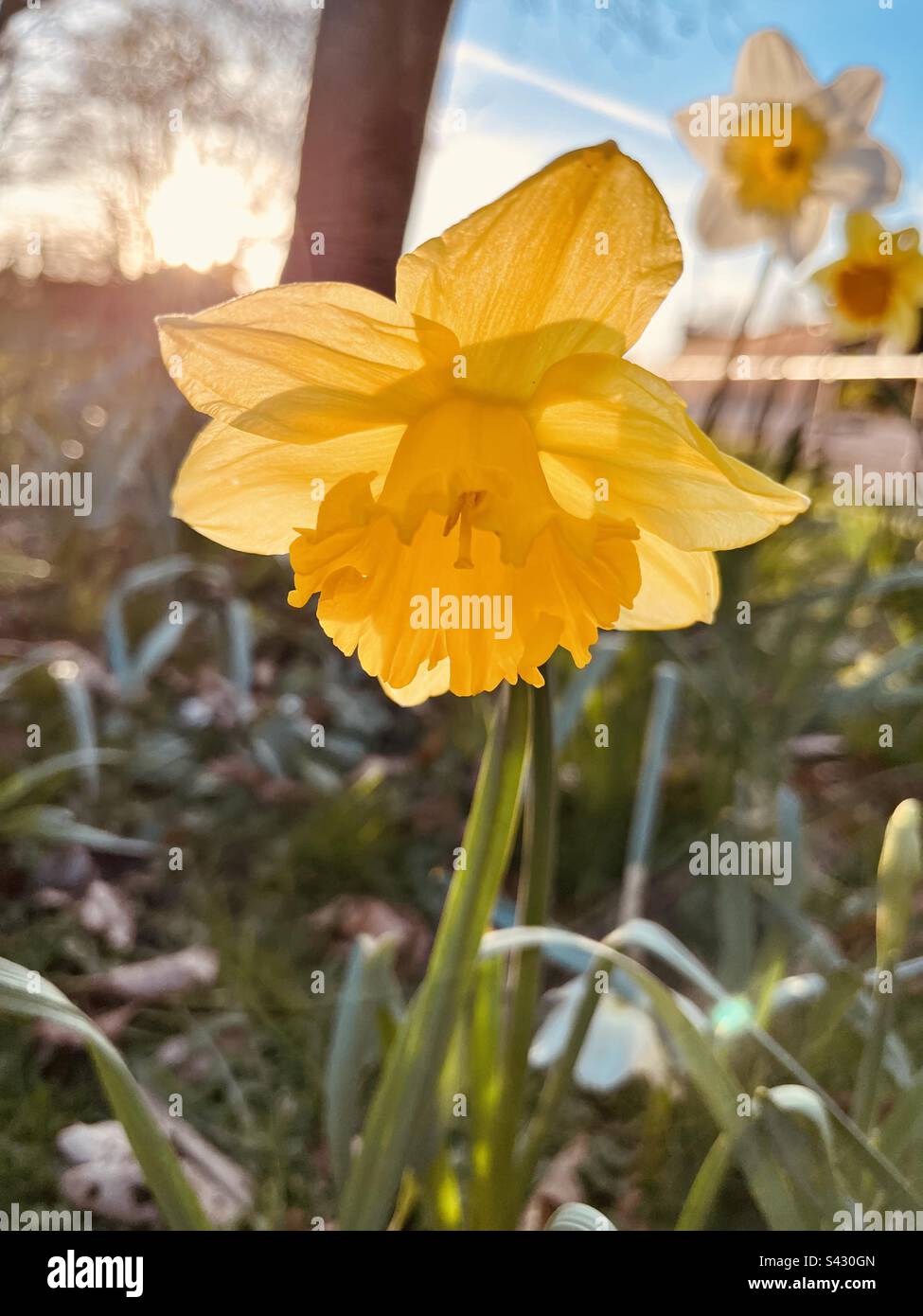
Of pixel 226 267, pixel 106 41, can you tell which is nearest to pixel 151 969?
pixel 226 267

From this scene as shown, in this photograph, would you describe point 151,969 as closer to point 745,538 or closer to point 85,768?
point 85,768

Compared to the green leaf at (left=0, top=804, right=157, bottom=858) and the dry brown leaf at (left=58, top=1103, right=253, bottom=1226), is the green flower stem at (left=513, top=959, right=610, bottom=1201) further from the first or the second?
the green leaf at (left=0, top=804, right=157, bottom=858)

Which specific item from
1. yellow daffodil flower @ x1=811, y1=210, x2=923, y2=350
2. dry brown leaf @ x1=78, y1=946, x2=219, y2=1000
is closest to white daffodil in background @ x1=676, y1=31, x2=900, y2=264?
yellow daffodil flower @ x1=811, y1=210, x2=923, y2=350

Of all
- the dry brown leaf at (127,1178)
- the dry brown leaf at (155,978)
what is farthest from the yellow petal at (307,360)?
the dry brown leaf at (155,978)

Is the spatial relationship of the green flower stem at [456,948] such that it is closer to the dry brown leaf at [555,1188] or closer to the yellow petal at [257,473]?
the yellow petal at [257,473]

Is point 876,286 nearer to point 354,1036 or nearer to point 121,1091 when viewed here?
point 354,1036

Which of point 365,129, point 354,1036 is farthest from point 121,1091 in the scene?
point 365,129
